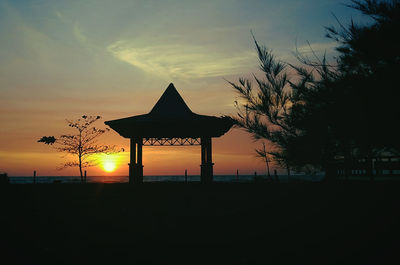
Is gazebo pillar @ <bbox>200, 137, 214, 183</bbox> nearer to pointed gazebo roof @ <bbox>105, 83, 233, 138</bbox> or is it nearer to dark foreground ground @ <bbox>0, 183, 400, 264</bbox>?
pointed gazebo roof @ <bbox>105, 83, 233, 138</bbox>

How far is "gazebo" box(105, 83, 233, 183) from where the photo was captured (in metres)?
16.2

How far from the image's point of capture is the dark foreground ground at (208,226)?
629 cm

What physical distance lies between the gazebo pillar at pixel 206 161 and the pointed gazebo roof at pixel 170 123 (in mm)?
500

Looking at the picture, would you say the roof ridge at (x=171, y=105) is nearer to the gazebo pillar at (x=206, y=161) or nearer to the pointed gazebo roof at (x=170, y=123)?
the pointed gazebo roof at (x=170, y=123)

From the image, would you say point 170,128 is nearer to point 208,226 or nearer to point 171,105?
point 171,105

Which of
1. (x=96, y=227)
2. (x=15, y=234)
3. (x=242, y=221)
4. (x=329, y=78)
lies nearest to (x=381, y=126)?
(x=329, y=78)

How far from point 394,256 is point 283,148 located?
423 centimetres

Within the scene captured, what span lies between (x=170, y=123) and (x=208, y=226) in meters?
9.01

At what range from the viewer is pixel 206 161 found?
62.2 feet

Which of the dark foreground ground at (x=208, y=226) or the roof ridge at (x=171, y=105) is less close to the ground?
the roof ridge at (x=171, y=105)

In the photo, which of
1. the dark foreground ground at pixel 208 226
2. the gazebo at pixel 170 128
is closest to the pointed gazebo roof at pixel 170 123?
the gazebo at pixel 170 128

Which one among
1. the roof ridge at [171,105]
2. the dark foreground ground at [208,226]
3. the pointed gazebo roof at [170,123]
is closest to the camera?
the dark foreground ground at [208,226]

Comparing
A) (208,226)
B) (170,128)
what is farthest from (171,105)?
(208,226)

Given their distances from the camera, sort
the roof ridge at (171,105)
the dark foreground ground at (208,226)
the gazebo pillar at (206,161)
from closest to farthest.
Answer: the dark foreground ground at (208,226) < the roof ridge at (171,105) < the gazebo pillar at (206,161)
